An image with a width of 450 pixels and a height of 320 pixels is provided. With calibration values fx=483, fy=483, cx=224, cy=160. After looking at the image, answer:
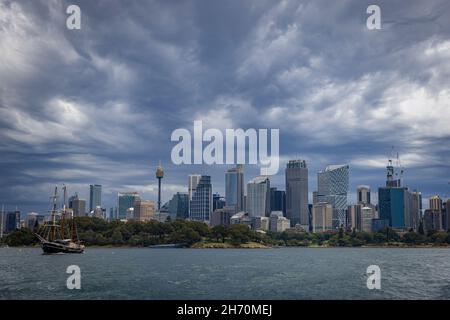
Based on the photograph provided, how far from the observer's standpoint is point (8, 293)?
208 ft

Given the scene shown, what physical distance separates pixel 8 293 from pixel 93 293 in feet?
36.8

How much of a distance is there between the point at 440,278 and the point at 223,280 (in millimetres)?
40919

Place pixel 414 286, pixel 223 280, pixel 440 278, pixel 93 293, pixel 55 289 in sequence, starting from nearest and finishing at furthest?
pixel 93 293 < pixel 55 289 < pixel 414 286 < pixel 223 280 < pixel 440 278

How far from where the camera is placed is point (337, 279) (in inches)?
3287

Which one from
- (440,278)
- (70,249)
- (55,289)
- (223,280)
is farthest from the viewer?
(70,249)
